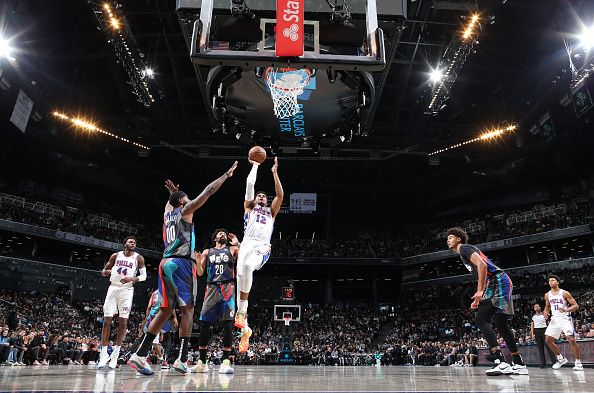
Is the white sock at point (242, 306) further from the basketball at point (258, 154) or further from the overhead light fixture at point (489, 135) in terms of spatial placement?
the overhead light fixture at point (489, 135)

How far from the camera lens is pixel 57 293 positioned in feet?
83.6

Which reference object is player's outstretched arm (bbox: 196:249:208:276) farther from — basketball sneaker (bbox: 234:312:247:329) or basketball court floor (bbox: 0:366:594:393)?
basketball court floor (bbox: 0:366:594:393)

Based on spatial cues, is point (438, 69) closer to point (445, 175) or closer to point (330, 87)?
point (330, 87)

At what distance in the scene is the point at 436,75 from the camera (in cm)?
1802

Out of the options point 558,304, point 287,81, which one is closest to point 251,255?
point 287,81

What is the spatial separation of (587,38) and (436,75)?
5.38m

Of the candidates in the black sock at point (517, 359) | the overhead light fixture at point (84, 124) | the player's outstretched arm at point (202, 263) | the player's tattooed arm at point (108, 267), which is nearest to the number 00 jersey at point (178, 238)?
the player's outstretched arm at point (202, 263)

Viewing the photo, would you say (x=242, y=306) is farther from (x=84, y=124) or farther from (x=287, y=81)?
(x=84, y=124)

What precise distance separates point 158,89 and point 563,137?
2156 centimetres

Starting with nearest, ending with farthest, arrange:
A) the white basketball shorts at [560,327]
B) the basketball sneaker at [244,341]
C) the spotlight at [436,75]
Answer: the basketball sneaker at [244,341] → the white basketball shorts at [560,327] → the spotlight at [436,75]

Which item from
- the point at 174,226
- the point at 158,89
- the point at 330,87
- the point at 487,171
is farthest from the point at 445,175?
the point at 174,226

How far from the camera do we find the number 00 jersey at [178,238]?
4996 mm

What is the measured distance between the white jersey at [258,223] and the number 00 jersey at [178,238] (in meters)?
1.12

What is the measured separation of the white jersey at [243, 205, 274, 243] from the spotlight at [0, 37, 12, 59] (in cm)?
1551
